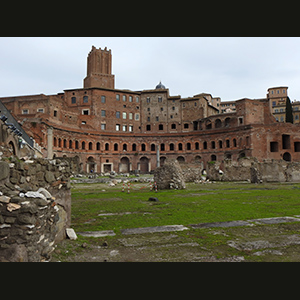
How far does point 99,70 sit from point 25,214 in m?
62.5

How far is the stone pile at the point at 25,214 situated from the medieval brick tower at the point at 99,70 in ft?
192

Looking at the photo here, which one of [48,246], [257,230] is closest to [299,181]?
[257,230]

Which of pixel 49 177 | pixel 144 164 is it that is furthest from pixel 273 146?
pixel 49 177

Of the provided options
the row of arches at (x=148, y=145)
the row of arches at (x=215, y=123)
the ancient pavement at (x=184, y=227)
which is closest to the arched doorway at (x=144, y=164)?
the row of arches at (x=148, y=145)

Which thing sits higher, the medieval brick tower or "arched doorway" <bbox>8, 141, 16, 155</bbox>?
the medieval brick tower

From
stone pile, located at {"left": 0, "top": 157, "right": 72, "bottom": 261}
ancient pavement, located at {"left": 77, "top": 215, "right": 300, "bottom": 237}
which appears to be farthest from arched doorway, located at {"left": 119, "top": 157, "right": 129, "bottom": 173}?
stone pile, located at {"left": 0, "top": 157, "right": 72, "bottom": 261}

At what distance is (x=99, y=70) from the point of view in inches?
2452

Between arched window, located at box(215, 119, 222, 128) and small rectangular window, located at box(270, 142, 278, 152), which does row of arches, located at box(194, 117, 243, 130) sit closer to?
arched window, located at box(215, 119, 222, 128)

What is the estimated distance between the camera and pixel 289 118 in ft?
196

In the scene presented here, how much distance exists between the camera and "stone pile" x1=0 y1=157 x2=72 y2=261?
12.6 ft

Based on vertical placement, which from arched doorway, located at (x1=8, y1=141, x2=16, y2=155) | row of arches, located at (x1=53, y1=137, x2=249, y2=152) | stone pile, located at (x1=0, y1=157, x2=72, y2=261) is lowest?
stone pile, located at (x1=0, y1=157, x2=72, y2=261)

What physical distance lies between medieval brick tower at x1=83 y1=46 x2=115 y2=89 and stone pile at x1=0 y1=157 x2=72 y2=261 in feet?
192

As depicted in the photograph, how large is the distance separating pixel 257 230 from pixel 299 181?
21.9 m

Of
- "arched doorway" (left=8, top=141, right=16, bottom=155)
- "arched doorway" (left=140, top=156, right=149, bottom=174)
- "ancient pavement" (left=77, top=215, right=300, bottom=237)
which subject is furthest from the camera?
"arched doorway" (left=140, top=156, right=149, bottom=174)
